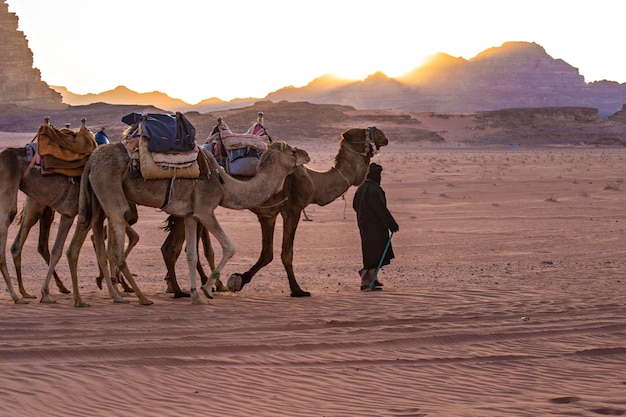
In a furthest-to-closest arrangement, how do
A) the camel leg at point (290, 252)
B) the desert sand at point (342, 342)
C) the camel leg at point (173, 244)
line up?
the camel leg at point (173, 244), the camel leg at point (290, 252), the desert sand at point (342, 342)

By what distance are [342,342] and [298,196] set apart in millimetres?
3370

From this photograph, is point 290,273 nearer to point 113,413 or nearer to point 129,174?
point 129,174

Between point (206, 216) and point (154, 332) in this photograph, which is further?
point (206, 216)

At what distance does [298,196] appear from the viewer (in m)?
12.4

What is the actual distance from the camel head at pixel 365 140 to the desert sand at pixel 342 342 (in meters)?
1.84

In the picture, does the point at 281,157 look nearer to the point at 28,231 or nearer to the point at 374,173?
the point at 374,173

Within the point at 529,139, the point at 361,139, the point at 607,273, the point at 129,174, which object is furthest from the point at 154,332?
the point at 529,139

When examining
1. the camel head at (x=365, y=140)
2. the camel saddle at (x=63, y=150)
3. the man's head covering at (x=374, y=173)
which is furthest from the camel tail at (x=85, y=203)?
the man's head covering at (x=374, y=173)

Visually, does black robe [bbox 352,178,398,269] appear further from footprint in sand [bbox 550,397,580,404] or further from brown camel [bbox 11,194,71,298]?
footprint in sand [bbox 550,397,580,404]

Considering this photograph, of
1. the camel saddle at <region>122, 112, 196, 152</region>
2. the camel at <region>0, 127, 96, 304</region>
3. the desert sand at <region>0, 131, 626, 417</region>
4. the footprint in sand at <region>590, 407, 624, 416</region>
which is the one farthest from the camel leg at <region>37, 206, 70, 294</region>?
the footprint in sand at <region>590, 407, 624, 416</region>

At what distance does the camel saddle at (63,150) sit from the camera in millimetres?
11367

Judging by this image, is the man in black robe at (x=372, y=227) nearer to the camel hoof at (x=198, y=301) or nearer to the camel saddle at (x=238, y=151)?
the camel saddle at (x=238, y=151)

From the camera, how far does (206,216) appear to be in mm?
11344

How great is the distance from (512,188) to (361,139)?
20496 millimetres
